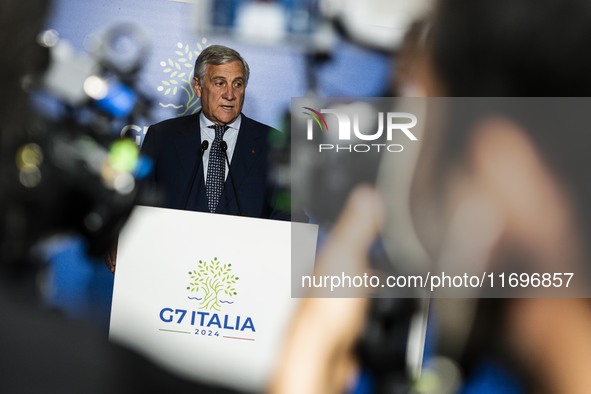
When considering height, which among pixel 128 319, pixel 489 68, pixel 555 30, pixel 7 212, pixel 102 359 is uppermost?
pixel 555 30

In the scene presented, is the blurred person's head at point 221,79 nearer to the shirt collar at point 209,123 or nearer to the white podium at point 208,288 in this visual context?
the shirt collar at point 209,123

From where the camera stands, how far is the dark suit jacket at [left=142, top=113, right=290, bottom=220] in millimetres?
1504

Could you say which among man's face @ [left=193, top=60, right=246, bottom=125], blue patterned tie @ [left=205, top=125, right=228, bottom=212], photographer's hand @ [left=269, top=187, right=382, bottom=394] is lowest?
photographer's hand @ [left=269, top=187, right=382, bottom=394]

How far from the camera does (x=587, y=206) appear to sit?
1509 millimetres

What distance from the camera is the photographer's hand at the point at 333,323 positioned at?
1.50m

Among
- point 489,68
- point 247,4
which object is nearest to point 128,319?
point 247,4

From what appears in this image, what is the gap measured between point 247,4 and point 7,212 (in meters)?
0.85

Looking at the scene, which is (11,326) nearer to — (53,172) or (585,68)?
(53,172)

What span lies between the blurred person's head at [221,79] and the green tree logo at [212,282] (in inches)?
15.9

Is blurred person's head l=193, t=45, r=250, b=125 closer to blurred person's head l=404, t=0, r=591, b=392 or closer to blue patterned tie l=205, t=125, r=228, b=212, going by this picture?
blue patterned tie l=205, t=125, r=228, b=212

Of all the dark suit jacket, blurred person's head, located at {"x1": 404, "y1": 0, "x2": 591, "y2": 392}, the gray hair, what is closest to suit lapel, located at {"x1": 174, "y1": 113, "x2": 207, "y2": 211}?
the dark suit jacket

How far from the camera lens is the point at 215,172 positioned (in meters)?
1.51

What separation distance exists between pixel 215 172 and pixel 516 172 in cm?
80

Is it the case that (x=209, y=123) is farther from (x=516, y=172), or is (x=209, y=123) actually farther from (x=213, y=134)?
(x=516, y=172)
